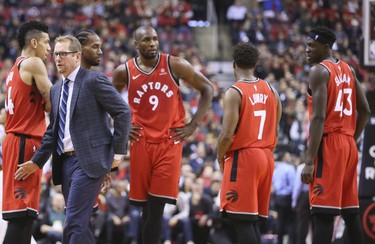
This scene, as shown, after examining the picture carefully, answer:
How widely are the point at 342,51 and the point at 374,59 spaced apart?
12.9 m

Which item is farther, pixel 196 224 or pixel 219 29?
pixel 219 29

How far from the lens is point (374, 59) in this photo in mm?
10945

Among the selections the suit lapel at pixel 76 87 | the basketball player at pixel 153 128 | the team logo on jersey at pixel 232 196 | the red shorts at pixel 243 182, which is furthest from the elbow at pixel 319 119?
the suit lapel at pixel 76 87

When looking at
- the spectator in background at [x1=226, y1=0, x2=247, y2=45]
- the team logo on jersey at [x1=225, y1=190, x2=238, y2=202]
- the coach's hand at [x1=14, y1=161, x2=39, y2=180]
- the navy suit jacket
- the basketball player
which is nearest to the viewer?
the navy suit jacket

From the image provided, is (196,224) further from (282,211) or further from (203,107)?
(203,107)

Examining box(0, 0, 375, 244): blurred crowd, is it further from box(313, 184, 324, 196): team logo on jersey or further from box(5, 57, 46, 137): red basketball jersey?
box(313, 184, 324, 196): team logo on jersey

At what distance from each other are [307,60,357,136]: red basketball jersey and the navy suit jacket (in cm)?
215

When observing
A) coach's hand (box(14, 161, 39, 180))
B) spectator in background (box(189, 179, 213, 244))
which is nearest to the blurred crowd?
spectator in background (box(189, 179, 213, 244))

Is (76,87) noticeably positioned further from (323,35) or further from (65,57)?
(323,35)

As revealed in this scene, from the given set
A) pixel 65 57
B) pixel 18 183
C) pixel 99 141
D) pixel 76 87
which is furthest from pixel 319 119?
pixel 18 183

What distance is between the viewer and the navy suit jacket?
24.7ft

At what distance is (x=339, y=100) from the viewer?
840 cm

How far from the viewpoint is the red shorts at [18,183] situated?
8.44m

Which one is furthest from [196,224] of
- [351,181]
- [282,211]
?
[351,181]
